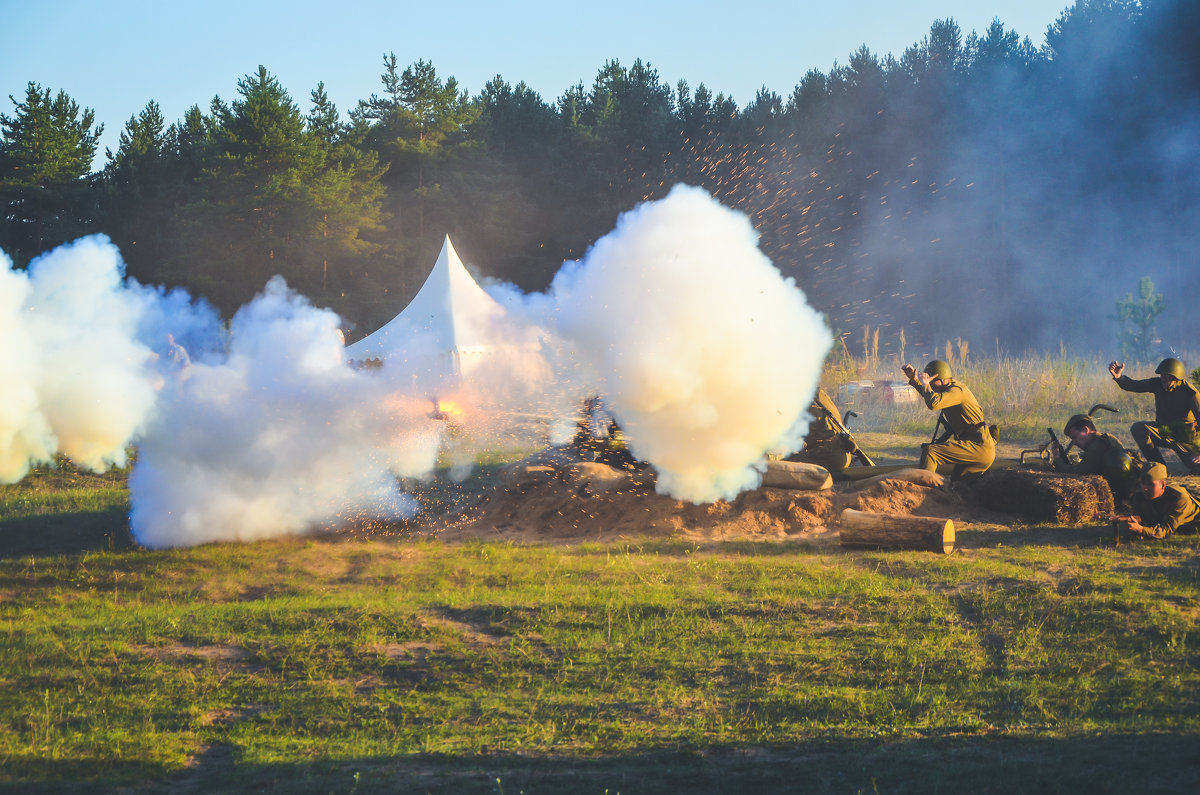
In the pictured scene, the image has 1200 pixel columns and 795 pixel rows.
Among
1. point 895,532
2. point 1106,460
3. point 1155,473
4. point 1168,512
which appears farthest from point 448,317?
point 1168,512

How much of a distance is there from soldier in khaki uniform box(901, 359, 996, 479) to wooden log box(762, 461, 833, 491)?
4.83 feet

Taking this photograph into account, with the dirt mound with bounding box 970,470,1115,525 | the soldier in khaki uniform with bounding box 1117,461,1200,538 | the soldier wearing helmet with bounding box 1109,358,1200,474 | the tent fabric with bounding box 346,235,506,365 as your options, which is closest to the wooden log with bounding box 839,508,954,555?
the dirt mound with bounding box 970,470,1115,525

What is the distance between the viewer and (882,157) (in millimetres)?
45812

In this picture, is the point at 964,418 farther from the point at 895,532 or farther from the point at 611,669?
the point at 611,669

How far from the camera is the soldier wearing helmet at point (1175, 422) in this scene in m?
12.1

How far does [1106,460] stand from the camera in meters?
11.0

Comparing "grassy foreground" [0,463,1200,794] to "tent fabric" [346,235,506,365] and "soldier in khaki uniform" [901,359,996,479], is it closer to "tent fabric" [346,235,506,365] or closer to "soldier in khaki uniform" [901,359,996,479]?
"soldier in khaki uniform" [901,359,996,479]

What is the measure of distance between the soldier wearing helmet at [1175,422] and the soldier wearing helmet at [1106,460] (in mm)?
1207

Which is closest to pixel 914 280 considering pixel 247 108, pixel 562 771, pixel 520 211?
pixel 520 211

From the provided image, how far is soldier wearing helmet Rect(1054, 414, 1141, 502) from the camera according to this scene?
430 inches

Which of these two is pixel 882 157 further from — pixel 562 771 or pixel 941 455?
pixel 562 771

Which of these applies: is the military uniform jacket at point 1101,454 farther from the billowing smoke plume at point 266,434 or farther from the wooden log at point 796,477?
the billowing smoke plume at point 266,434

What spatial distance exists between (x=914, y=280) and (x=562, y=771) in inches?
1718

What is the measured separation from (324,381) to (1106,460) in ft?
31.3
